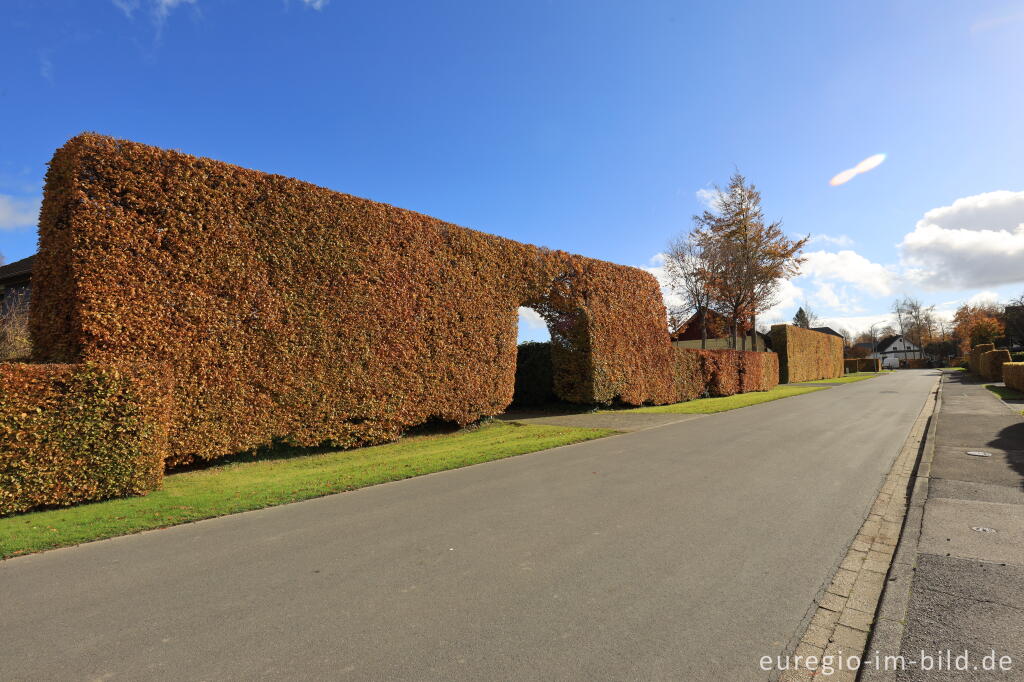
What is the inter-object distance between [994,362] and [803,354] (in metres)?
11.8

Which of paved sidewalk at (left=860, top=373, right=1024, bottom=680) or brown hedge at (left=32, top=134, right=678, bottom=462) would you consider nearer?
paved sidewalk at (left=860, top=373, right=1024, bottom=680)

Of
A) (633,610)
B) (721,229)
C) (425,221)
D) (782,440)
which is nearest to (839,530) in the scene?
(633,610)

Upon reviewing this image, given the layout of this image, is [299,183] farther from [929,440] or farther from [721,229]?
[721,229]

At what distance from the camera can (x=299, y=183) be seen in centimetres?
1020

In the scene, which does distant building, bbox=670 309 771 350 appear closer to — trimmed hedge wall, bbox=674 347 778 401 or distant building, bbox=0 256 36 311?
trimmed hedge wall, bbox=674 347 778 401

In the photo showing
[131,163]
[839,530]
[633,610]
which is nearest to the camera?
[633,610]

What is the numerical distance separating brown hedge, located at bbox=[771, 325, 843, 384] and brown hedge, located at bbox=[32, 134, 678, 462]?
96.9 feet

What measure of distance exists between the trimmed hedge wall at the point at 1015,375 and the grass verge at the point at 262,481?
1756 centimetres

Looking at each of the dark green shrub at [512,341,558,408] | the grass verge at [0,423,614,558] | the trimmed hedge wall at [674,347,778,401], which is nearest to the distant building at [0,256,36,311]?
the grass verge at [0,423,614,558]

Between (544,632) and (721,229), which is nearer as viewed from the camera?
(544,632)

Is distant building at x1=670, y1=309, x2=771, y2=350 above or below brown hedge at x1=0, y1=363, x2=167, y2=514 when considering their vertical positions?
above

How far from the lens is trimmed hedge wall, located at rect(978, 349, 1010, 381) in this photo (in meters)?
28.4

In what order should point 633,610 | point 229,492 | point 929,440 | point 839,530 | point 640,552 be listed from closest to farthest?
point 633,610 < point 640,552 < point 839,530 < point 229,492 < point 929,440

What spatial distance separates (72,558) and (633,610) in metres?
4.90
